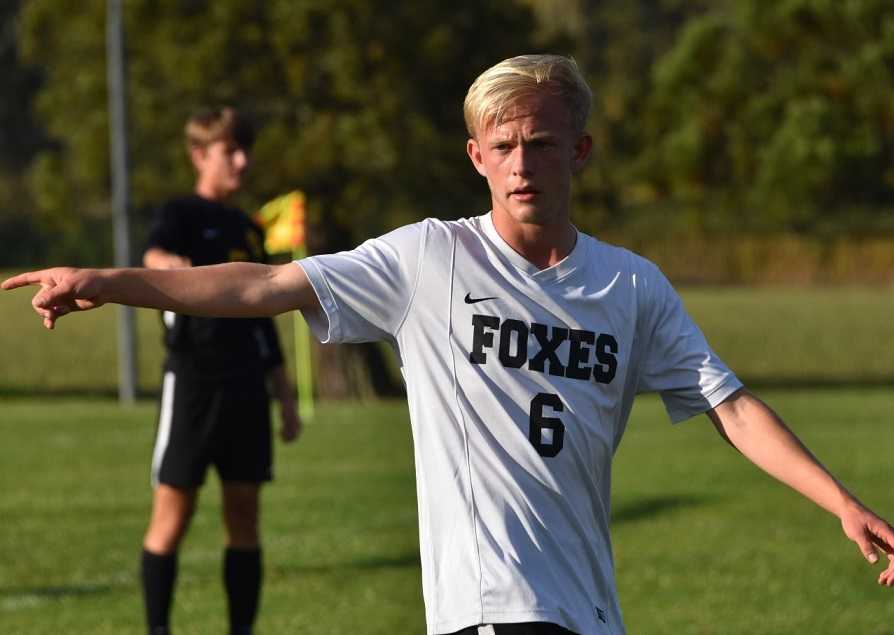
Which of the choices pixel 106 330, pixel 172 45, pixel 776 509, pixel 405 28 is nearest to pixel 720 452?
pixel 776 509

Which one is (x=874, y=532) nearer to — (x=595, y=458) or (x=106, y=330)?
(x=595, y=458)

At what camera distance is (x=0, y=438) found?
1919cm

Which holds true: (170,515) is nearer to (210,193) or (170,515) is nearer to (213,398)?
(213,398)

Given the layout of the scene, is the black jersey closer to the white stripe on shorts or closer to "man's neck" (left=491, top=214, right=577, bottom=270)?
the white stripe on shorts

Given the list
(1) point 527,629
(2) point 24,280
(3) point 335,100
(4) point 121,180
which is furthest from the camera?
(3) point 335,100

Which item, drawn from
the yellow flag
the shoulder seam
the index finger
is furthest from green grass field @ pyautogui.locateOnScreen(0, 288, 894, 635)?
the index finger

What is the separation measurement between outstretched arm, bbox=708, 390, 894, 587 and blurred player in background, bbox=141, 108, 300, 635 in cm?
344

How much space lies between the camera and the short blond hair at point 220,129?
7215mm

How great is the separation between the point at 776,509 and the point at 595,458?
359 inches

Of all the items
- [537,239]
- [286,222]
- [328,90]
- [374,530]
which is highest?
[328,90]

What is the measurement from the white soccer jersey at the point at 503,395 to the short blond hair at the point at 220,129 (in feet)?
11.0

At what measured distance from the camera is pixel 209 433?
23.4 ft

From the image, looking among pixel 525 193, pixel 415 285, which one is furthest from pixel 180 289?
pixel 525 193

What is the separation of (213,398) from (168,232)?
2.30 ft
